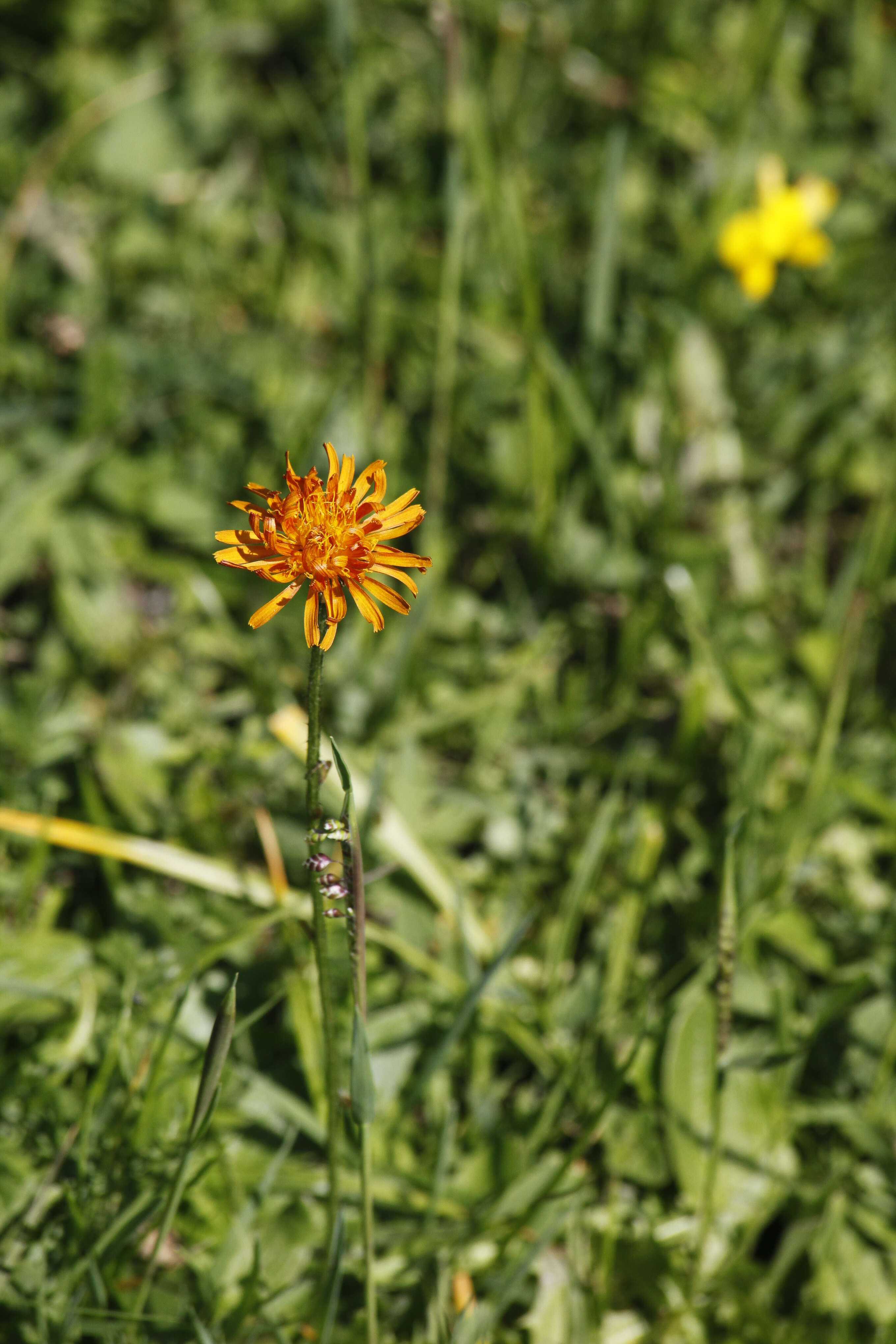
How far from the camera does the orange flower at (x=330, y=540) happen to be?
1370 millimetres

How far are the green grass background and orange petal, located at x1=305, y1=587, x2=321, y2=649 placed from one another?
0.58 m

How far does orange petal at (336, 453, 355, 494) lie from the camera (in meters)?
1.41

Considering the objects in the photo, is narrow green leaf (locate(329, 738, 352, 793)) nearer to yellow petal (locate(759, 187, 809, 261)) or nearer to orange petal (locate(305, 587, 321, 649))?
orange petal (locate(305, 587, 321, 649))

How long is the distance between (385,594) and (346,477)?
17 cm

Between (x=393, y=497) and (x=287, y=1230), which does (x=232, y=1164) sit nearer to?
(x=287, y=1230)

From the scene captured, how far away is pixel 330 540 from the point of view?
1.43 metres

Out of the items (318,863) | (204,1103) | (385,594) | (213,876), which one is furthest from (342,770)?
(213,876)

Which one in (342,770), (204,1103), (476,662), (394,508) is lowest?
(204,1103)

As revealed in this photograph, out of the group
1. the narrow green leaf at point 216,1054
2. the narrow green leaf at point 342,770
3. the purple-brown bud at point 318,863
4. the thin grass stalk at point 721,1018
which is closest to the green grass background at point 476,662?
the thin grass stalk at point 721,1018

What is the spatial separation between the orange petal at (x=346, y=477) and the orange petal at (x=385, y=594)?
13cm

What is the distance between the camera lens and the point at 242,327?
3586mm

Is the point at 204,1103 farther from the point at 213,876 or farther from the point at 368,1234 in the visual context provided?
the point at 213,876

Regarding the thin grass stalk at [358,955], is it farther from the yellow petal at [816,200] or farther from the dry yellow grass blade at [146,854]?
the yellow petal at [816,200]

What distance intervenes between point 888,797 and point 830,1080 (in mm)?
719
